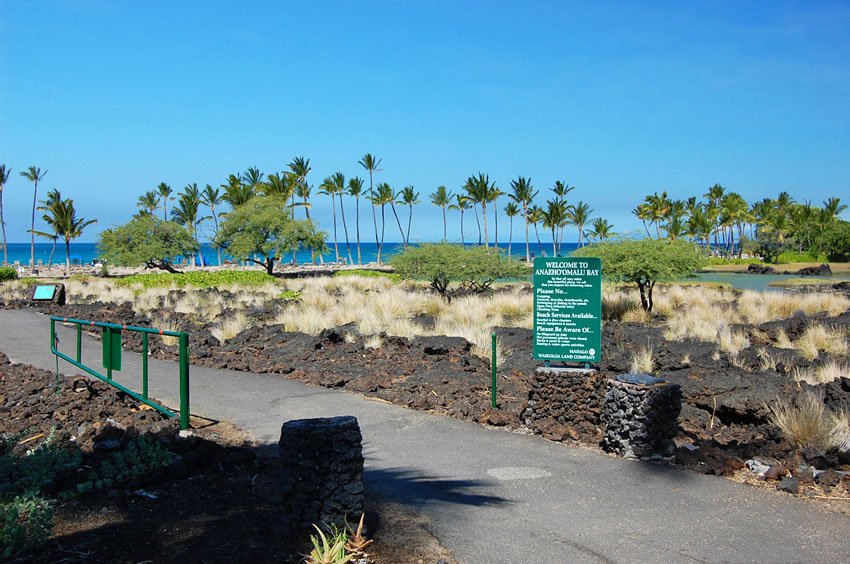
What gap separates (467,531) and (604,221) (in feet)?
404

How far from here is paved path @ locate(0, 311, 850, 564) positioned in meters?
5.51

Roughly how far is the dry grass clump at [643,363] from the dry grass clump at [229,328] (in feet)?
29.7

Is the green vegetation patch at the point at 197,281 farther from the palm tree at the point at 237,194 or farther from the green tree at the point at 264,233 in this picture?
the palm tree at the point at 237,194

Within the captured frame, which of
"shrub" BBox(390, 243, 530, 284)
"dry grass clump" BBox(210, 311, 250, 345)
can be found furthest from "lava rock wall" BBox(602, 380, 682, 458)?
"shrub" BBox(390, 243, 530, 284)

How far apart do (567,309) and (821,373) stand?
542 centimetres

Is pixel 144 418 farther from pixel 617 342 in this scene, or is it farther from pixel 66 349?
pixel 617 342

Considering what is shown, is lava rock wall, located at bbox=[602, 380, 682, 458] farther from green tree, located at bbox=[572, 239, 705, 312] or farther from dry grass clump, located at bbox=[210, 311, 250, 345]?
green tree, located at bbox=[572, 239, 705, 312]

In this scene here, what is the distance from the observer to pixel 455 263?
3083 cm

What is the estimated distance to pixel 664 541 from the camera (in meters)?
5.69

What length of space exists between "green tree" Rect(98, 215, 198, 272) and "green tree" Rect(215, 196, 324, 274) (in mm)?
3028

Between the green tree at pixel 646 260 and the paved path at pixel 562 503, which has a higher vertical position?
the green tree at pixel 646 260

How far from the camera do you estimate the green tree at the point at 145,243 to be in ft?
161

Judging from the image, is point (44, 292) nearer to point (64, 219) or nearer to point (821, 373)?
point (821, 373)

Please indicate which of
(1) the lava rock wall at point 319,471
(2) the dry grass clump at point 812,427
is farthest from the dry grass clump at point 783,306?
(1) the lava rock wall at point 319,471
